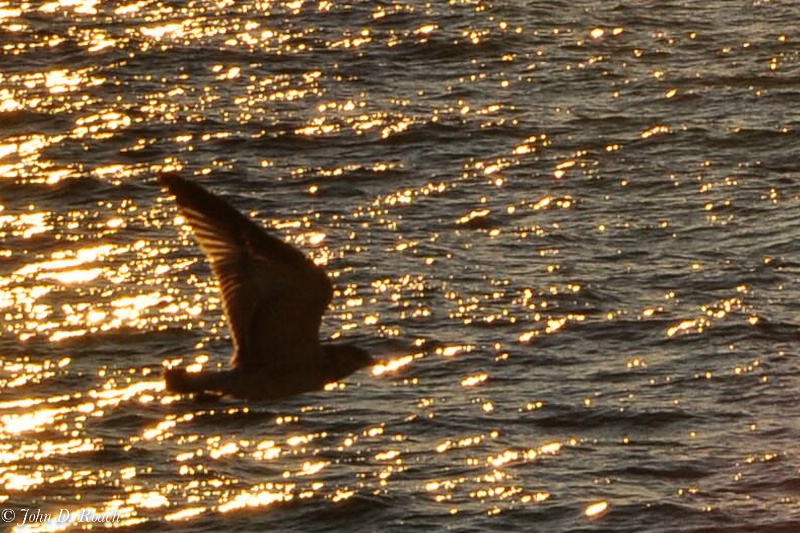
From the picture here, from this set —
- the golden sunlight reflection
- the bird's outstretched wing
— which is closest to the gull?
the bird's outstretched wing

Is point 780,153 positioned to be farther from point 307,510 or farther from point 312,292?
point 312,292

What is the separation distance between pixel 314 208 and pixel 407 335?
2863 mm

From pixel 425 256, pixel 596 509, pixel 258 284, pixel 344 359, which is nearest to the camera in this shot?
pixel 258 284

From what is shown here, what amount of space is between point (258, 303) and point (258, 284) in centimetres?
11

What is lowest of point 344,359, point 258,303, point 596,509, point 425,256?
point 596,509

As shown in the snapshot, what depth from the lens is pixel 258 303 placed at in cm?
1150

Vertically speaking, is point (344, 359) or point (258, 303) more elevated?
point (258, 303)

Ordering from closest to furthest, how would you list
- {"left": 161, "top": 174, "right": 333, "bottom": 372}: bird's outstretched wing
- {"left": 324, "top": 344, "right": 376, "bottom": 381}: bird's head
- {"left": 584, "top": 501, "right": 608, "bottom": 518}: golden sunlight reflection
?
{"left": 161, "top": 174, "right": 333, "bottom": 372}: bird's outstretched wing, {"left": 324, "top": 344, "right": 376, "bottom": 381}: bird's head, {"left": 584, "top": 501, "right": 608, "bottom": 518}: golden sunlight reflection

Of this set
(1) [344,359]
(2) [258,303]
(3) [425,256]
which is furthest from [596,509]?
(2) [258,303]

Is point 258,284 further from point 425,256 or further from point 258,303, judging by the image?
point 425,256

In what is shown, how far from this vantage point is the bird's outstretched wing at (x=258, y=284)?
11.3m

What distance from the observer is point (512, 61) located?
1094 inches

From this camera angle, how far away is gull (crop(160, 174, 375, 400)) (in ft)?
37.0

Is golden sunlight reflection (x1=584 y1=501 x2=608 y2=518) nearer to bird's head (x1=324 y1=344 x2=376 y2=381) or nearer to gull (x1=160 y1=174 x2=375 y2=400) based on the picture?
bird's head (x1=324 y1=344 x2=376 y2=381)
